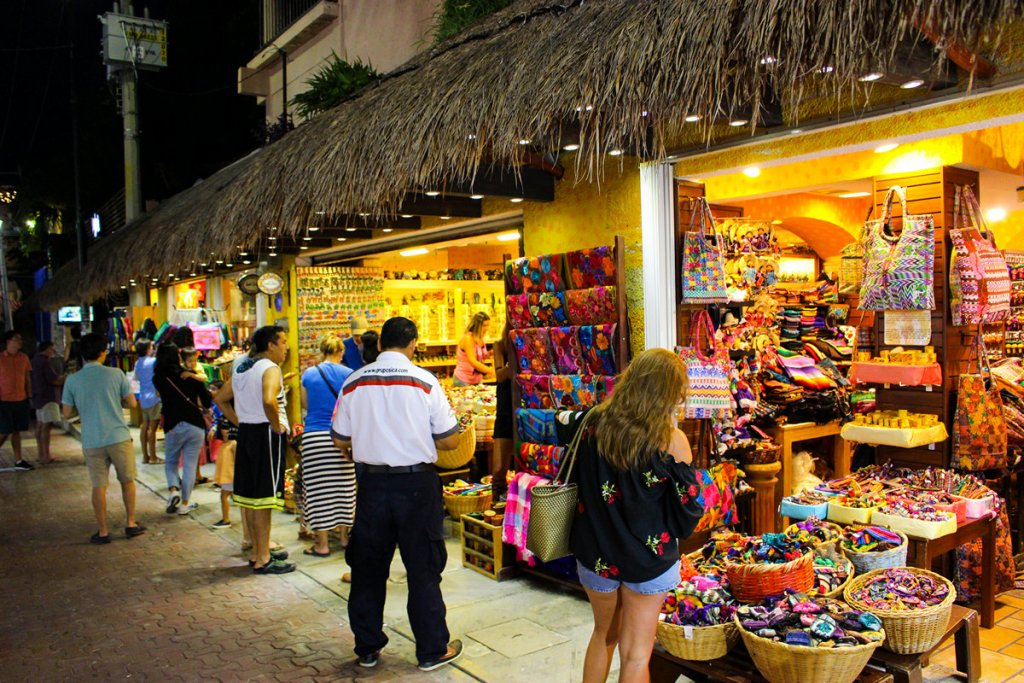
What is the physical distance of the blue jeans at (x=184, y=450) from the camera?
8.82m

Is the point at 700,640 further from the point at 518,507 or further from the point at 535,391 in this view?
the point at 535,391

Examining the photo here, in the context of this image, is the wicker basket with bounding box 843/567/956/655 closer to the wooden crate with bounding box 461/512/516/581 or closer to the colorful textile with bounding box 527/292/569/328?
the colorful textile with bounding box 527/292/569/328

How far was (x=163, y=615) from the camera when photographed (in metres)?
5.74

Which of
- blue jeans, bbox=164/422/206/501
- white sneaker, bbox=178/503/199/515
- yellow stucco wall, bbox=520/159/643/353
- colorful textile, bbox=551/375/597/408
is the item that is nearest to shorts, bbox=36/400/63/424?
blue jeans, bbox=164/422/206/501

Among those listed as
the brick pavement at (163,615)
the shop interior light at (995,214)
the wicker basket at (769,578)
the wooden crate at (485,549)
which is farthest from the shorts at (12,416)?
the shop interior light at (995,214)

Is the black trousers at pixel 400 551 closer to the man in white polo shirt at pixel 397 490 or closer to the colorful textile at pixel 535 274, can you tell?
the man in white polo shirt at pixel 397 490

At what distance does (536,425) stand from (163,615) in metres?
3.02

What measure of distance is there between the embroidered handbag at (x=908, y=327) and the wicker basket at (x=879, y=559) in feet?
5.53

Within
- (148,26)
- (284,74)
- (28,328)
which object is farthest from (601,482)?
(28,328)

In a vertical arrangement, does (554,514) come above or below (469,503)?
above

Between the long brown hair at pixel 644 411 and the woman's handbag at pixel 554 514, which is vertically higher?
the long brown hair at pixel 644 411

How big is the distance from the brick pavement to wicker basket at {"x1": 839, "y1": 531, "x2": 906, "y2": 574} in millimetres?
2280

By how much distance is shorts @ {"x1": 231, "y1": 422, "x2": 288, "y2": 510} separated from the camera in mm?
6336

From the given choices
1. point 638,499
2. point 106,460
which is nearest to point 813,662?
point 638,499
